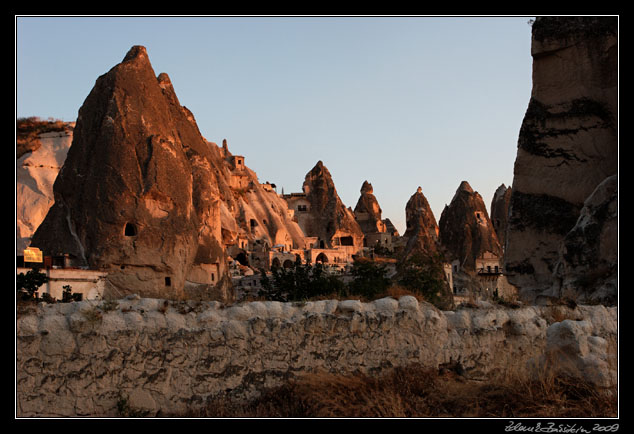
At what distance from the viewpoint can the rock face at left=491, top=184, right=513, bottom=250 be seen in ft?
288

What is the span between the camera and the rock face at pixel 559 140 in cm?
2184

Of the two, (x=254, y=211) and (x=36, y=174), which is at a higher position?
(x=36, y=174)

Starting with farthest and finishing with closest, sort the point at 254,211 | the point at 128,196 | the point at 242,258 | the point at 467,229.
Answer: the point at 467,229 → the point at 254,211 → the point at 242,258 → the point at 128,196

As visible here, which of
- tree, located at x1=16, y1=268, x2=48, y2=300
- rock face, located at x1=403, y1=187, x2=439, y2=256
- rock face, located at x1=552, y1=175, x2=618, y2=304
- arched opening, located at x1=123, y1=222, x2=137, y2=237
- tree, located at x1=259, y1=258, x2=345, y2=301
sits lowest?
tree, located at x1=259, y1=258, x2=345, y2=301

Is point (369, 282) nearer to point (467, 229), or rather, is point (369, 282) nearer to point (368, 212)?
point (467, 229)

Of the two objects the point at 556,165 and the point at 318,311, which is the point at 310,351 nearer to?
the point at 318,311

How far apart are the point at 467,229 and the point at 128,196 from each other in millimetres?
48732

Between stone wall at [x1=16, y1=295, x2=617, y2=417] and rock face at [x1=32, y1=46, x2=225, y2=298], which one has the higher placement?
rock face at [x1=32, y1=46, x2=225, y2=298]

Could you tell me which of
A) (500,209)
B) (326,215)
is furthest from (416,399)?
(500,209)

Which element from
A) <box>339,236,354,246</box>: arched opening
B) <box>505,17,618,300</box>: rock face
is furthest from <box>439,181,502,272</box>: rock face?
<box>505,17,618,300</box>: rock face

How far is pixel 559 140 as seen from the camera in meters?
22.5

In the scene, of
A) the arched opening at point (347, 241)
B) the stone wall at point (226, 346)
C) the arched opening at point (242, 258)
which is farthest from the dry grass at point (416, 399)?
the arched opening at point (347, 241)

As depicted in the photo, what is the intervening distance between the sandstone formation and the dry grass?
172 ft
